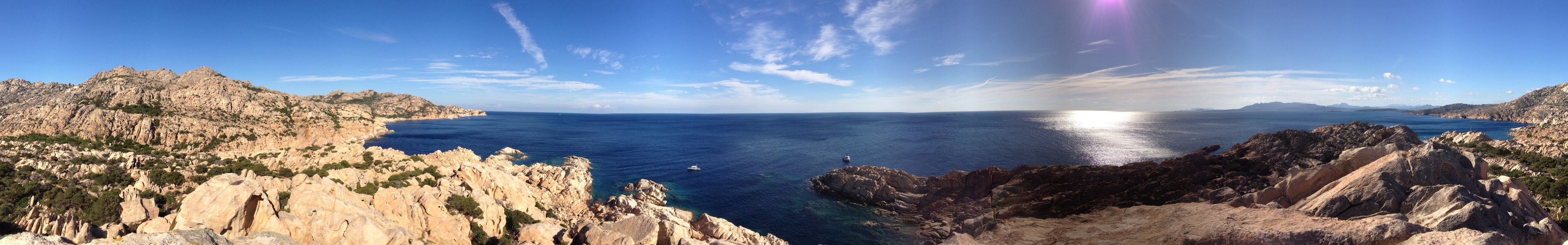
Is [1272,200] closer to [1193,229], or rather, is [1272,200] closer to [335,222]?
[1193,229]

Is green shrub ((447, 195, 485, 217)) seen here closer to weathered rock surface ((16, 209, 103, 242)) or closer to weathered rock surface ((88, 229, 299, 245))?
weathered rock surface ((88, 229, 299, 245))

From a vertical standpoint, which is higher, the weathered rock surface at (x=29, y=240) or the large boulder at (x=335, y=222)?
the weathered rock surface at (x=29, y=240)

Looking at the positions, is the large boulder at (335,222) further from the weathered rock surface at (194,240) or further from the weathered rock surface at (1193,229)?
the weathered rock surface at (1193,229)

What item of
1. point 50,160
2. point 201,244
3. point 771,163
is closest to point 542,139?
point 771,163

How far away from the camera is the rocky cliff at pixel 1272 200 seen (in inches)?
672

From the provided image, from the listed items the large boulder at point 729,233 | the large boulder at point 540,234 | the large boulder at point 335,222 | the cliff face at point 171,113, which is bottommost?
the large boulder at point 729,233

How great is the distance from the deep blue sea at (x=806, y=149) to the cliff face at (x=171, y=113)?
18.6 metres

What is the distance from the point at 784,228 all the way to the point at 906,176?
1573 centimetres

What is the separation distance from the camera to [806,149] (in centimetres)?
9512

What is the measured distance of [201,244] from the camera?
17391mm

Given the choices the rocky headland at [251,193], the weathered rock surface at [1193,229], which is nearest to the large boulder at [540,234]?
the rocky headland at [251,193]

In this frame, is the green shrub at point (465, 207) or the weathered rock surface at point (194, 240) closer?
the weathered rock surface at point (194, 240)

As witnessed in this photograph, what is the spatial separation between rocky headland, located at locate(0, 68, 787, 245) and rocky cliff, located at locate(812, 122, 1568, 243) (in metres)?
18.0

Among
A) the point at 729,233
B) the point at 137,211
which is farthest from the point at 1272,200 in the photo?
the point at 137,211
